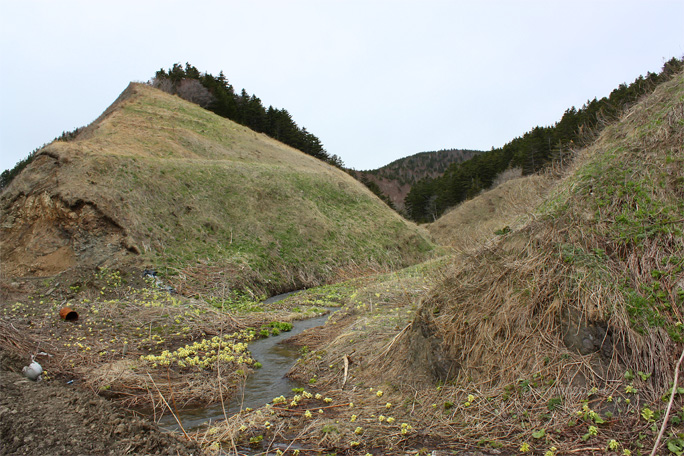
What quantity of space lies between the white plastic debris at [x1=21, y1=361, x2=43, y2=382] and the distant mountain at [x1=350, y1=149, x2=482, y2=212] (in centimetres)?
12654

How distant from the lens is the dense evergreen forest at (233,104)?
50700mm

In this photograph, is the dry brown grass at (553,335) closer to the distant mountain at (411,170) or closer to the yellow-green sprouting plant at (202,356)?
the yellow-green sprouting plant at (202,356)

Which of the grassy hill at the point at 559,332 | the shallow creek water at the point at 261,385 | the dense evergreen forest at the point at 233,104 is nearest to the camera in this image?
the grassy hill at the point at 559,332

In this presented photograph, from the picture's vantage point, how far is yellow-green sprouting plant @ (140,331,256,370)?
8773 mm

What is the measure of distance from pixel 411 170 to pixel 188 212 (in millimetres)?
151339

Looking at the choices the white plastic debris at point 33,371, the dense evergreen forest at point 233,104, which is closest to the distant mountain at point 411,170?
the dense evergreen forest at point 233,104

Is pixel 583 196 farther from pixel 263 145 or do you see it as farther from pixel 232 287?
pixel 263 145

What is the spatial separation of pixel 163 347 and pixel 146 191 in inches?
558

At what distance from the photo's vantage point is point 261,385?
805 centimetres

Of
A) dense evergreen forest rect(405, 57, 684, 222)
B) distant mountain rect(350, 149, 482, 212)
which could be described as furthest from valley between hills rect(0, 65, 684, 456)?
distant mountain rect(350, 149, 482, 212)

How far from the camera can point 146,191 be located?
22.0 metres

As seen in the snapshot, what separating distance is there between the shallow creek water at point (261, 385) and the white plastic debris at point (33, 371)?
Answer: 2744mm

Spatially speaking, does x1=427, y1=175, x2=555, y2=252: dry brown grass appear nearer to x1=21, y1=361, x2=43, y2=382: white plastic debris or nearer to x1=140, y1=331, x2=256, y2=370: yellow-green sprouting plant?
x1=140, y1=331, x2=256, y2=370: yellow-green sprouting plant

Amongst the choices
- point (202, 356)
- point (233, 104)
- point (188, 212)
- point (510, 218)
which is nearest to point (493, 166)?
point (233, 104)
